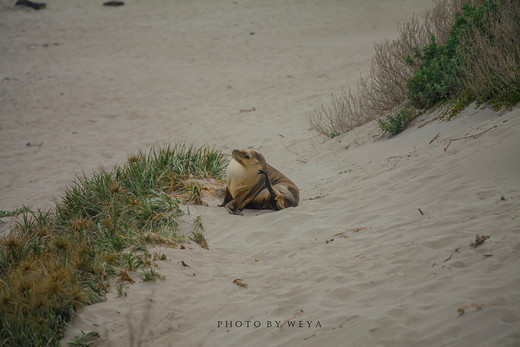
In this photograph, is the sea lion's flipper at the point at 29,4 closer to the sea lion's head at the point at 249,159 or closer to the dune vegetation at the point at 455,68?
the dune vegetation at the point at 455,68

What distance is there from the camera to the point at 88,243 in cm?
446

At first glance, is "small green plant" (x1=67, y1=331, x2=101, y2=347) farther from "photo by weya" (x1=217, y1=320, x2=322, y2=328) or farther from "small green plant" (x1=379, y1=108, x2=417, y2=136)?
"small green plant" (x1=379, y1=108, x2=417, y2=136)

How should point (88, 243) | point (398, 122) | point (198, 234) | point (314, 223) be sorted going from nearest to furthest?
point (88, 243), point (198, 234), point (314, 223), point (398, 122)

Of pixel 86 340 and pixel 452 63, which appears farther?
pixel 452 63

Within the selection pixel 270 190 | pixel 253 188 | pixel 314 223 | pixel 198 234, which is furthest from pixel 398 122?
pixel 198 234

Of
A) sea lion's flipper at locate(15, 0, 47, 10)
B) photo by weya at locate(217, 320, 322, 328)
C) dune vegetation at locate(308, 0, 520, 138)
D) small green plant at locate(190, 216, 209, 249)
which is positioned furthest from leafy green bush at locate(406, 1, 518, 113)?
sea lion's flipper at locate(15, 0, 47, 10)

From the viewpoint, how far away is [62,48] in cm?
2036

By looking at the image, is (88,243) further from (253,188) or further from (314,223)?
(314,223)

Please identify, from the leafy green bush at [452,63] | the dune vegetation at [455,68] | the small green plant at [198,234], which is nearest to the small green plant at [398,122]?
the dune vegetation at [455,68]

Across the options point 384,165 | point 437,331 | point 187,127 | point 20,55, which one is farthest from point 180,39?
point 437,331

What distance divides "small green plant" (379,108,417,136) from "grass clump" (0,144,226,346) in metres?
2.83

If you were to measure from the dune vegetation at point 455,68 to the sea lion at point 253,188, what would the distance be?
2.65m

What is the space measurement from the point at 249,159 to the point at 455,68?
3787 millimetres

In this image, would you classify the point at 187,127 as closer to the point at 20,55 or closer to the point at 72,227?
the point at 72,227
